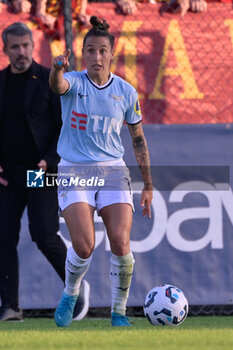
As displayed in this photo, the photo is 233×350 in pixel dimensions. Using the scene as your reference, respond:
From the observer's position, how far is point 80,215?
557 cm

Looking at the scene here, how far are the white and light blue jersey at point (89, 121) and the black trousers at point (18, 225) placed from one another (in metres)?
0.91

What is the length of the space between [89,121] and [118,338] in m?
1.56

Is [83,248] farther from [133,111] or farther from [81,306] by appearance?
[81,306]

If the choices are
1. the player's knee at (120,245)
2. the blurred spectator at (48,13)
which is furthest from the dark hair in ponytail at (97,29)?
the blurred spectator at (48,13)

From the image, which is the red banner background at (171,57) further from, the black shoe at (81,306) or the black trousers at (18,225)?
the black shoe at (81,306)

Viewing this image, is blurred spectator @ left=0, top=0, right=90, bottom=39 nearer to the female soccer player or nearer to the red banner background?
the red banner background

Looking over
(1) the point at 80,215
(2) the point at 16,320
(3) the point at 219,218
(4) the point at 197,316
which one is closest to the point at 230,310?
(4) the point at 197,316

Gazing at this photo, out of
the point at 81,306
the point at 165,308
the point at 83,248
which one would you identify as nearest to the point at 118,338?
the point at 83,248

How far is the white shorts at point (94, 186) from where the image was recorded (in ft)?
18.6

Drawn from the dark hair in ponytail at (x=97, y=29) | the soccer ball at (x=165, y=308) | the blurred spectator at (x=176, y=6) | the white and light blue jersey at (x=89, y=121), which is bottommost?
the soccer ball at (x=165, y=308)

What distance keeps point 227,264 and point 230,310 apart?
55 centimetres

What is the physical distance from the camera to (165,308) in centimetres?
587

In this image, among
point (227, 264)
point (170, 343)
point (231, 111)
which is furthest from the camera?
point (231, 111)

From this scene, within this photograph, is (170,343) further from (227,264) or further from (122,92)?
(227,264)
